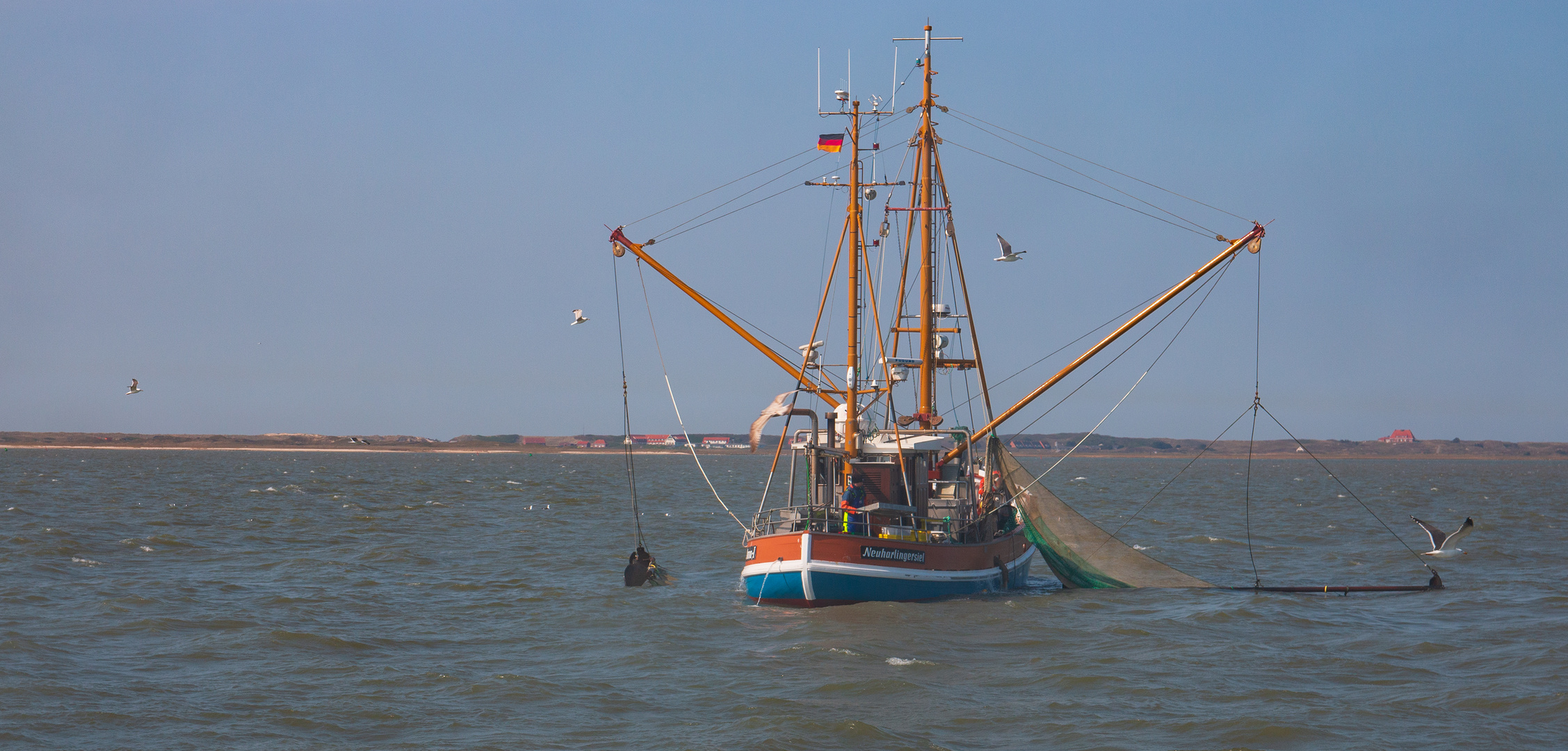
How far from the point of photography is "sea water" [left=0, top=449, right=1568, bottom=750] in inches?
629

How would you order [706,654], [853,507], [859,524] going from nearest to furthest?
1. [706,654]
2. [859,524]
3. [853,507]

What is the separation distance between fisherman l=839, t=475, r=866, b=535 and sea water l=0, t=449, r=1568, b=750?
5.94 ft

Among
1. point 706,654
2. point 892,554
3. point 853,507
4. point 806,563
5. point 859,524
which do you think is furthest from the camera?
point 853,507

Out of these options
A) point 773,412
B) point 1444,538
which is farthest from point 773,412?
point 1444,538

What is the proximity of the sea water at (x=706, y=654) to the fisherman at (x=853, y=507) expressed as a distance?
5.94ft

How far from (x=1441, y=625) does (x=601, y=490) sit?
A: 6907cm

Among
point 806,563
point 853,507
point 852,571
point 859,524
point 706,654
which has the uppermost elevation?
point 853,507

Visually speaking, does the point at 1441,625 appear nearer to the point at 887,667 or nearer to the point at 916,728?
the point at 887,667

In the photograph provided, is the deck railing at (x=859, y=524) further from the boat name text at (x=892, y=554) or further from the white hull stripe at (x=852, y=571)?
the white hull stripe at (x=852, y=571)

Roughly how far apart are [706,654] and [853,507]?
6364 mm

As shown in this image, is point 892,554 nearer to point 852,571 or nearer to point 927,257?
point 852,571

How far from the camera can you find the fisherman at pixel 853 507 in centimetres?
2620

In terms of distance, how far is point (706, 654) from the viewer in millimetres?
21438

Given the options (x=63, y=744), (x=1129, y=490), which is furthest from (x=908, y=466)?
(x=1129, y=490)
